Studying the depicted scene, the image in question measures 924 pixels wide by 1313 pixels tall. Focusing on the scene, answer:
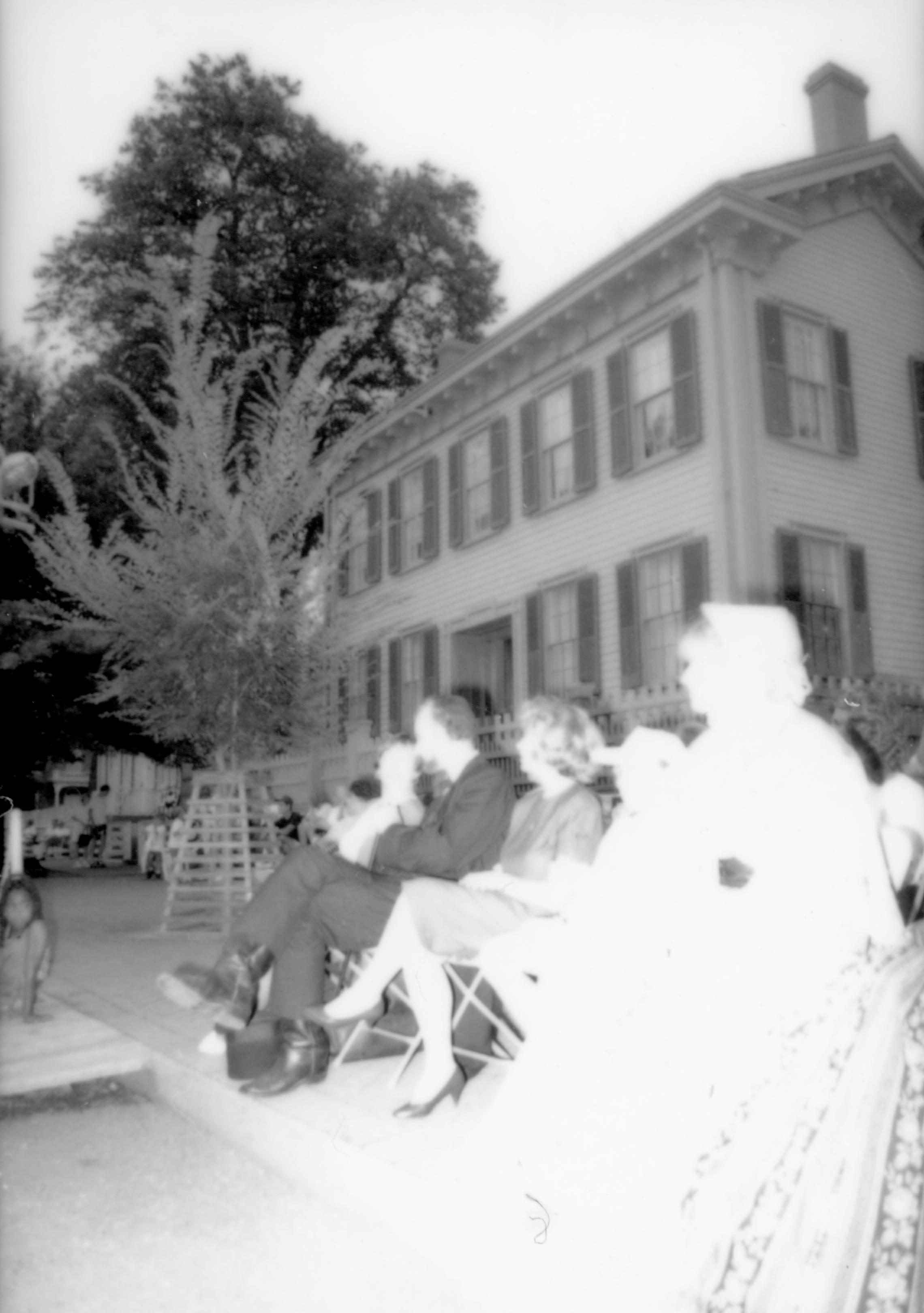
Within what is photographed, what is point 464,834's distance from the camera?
3.68 m

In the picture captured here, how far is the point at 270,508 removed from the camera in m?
7.19

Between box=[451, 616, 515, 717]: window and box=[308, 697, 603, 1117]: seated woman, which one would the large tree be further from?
box=[308, 697, 603, 1117]: seated woman

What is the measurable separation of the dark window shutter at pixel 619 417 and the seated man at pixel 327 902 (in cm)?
800

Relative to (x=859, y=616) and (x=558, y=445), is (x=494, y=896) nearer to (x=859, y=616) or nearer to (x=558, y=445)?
(x=859, y=616)

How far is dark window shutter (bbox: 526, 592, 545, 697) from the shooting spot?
12281mm

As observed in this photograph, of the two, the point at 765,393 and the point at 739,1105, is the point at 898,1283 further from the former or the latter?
the point at 765,393

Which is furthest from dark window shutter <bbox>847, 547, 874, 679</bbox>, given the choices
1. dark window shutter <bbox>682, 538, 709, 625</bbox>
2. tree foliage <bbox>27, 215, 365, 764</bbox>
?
tree foliage <bbox>27, 215, 365, 764</bbox>

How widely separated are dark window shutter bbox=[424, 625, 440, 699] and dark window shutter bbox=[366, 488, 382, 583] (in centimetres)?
153

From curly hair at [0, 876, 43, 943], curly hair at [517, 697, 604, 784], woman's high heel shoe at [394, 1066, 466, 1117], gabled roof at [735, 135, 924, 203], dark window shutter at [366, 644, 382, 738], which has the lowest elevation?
woman's high heel shoe at [394, 1066, 466, 1117]

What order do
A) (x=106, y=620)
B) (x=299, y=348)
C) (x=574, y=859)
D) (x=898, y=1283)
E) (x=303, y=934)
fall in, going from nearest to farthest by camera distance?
(x=898, y=1283), (x=574, y=859), (x=303, y=934), (x=106, y=620), (x=299, y=348)

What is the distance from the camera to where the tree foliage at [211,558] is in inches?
279

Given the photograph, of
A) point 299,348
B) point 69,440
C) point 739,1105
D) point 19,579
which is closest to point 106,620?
point 19,579

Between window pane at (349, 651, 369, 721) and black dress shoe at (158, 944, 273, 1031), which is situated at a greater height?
window pane at (349, 651, 369, 721)

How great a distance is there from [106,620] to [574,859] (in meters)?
5.66
